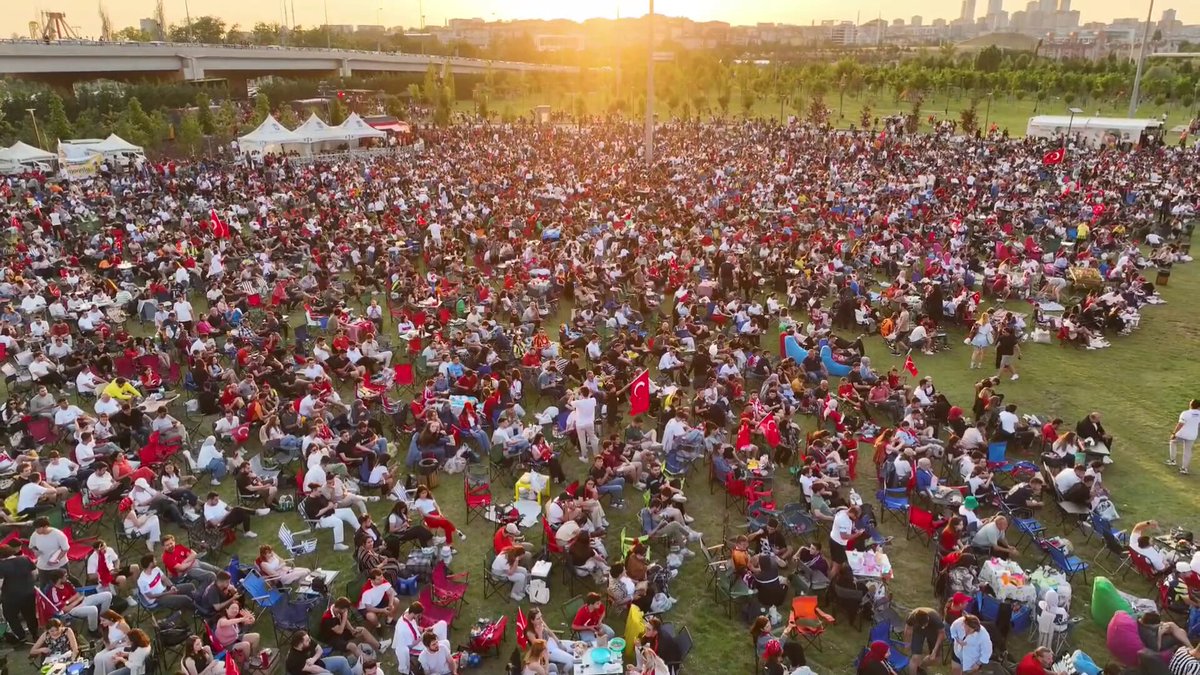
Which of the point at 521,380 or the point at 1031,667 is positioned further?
the point at 521,380

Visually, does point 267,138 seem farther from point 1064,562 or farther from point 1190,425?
point 1064,562

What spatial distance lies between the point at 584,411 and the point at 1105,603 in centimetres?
742

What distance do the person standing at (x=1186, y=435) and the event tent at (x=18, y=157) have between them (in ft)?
144

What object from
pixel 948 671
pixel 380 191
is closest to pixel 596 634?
pixel 948 671

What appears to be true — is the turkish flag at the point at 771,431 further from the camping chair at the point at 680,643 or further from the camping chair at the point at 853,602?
the camping chair at the point at 680,643

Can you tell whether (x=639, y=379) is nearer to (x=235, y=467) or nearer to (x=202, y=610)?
(x=235, y=467)

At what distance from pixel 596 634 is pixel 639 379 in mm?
5589

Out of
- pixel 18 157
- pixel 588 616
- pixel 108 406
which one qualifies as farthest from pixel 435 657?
pixel 18 157

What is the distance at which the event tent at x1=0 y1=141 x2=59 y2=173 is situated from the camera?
3569 cm

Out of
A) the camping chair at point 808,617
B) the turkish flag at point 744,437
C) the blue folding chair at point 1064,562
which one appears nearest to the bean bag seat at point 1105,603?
the blue folding chair at point 1064,562

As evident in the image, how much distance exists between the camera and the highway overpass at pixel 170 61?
62.3 m

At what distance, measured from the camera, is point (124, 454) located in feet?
38.7

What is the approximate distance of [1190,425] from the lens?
12.1m

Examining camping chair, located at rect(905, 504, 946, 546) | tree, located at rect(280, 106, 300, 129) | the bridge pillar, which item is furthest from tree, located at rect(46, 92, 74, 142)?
camping chair, located at rect(905, 504, 946, 546)
